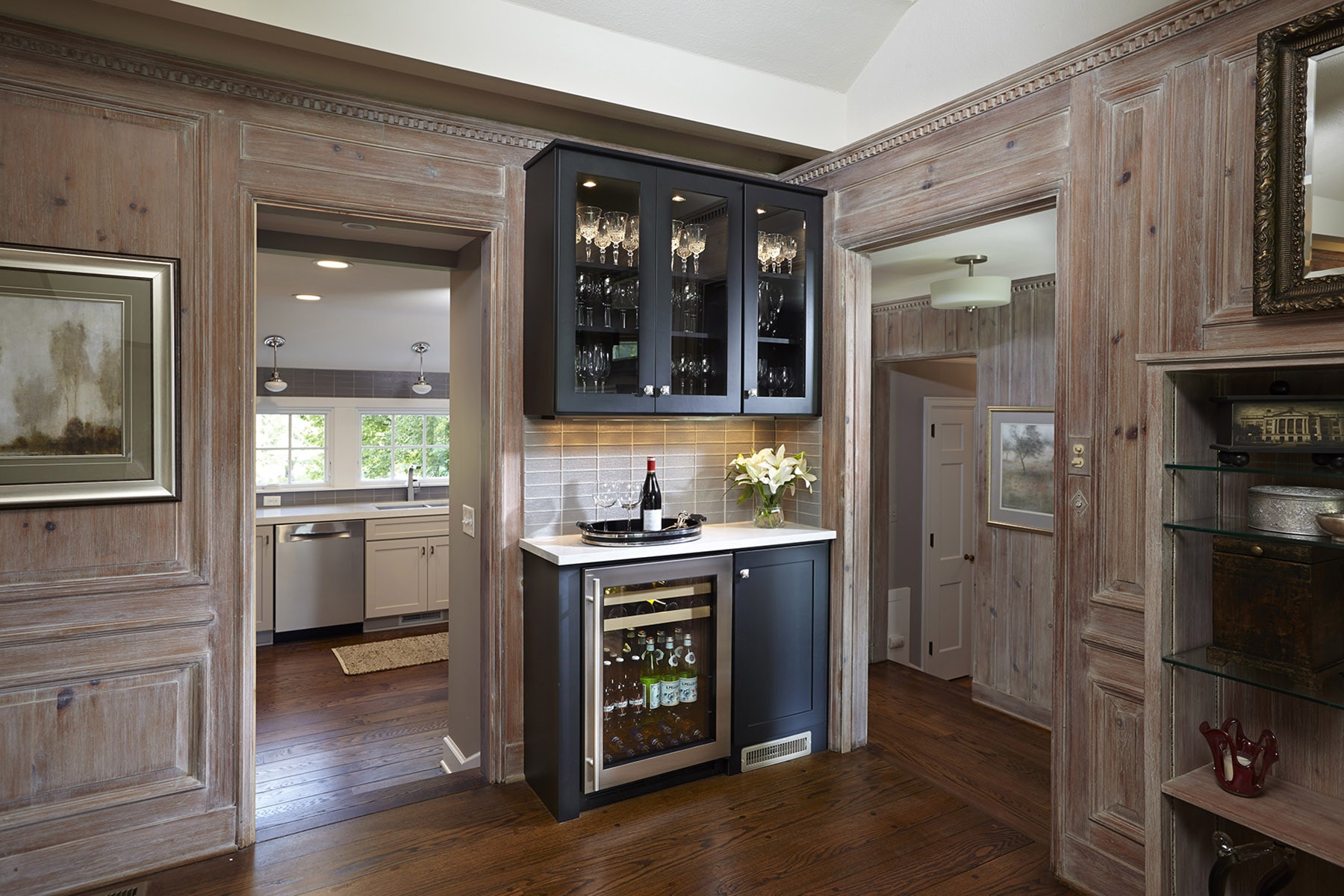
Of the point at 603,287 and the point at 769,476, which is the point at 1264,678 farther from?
the point at 603,287

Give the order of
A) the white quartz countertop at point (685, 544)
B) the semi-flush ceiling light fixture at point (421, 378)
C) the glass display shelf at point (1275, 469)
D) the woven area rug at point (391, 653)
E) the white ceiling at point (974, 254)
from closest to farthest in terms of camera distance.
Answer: the glass display shelf at point (1275, 469), the white quartz countertop at point (685, 544), the white ceiling at point (974, 254), the woven area rug at point (391, 653), the semi-flush ceiling light fixture at point (421, 378)

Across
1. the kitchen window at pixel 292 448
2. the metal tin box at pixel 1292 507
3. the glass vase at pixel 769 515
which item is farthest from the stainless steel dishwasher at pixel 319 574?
the metal tin box at pixel 1292 507

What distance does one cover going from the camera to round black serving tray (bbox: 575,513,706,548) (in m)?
2.86

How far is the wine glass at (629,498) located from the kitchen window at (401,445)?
4013 millimetres

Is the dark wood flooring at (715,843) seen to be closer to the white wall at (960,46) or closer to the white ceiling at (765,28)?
the white wall at (960,46)

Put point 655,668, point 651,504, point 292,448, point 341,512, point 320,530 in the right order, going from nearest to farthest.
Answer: point 655,668, point 651,504, point 320,530, point 341,512, point 292,448

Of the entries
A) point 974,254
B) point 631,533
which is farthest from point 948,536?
point 631,533

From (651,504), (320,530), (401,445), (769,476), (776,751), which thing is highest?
(401,445)

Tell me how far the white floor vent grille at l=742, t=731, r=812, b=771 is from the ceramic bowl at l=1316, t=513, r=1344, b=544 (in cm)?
213

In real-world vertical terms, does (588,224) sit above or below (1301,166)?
above

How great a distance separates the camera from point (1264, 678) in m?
1.74

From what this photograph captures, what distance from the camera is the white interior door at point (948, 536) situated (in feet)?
17.1

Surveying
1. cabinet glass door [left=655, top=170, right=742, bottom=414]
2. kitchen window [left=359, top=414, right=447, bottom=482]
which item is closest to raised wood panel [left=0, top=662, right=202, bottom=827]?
cabinet glass door [left=655, top=170, right=742, bottom=414]

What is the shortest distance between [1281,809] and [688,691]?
6.08 ft
